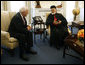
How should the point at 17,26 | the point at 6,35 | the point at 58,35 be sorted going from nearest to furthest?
1. the point at 6,35
2. the point at 17,26
3. the point at 58,35

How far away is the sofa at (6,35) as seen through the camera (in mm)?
2869

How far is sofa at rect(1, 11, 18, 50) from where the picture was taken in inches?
113

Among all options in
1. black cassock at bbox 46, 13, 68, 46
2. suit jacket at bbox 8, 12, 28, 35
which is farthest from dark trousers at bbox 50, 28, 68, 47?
suit jacket at bbox 8, 12, 28, 35

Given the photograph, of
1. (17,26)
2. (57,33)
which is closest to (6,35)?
(17,26)

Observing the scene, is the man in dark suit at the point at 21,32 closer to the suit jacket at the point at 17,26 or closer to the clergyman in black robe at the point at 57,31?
the suit jacket at the point at 17,26

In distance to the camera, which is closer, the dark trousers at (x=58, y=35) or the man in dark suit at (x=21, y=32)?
the man in dark suit at (x=21, y=32)

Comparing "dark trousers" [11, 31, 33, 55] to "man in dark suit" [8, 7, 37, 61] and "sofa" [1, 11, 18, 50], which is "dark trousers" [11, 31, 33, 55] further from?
"sofa" [1, 11, 18, 50]

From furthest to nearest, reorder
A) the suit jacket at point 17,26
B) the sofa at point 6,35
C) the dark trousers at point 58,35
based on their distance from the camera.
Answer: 1. the dark trousers at point 58,35
2. the suit jacket at point 17,26
3. the sofa at point 6,35

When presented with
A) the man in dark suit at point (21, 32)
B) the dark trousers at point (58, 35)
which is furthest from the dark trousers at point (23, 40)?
the dark trousers at point (58, 35)

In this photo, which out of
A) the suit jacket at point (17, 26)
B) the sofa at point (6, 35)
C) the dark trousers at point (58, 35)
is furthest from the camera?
the dark trousers at point (58, 35)

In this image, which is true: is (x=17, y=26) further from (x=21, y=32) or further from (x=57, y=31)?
(x=57, y=31)

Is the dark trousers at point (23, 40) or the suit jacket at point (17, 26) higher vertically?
the suit jacket at point (17, 26)

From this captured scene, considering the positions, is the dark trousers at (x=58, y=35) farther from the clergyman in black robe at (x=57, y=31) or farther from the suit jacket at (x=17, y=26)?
the suit jacket at (x=17, y=26)

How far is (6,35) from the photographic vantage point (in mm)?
2848
